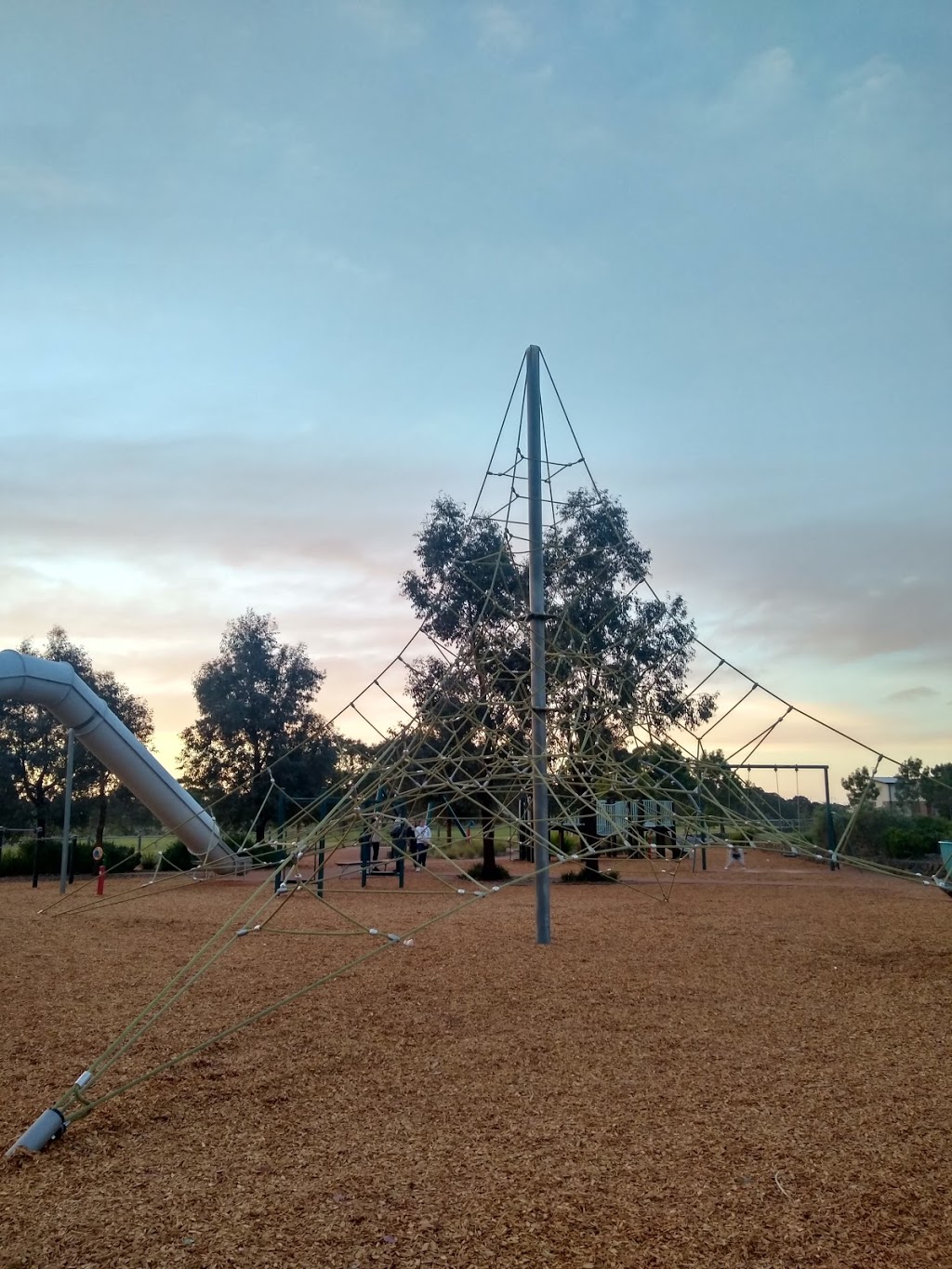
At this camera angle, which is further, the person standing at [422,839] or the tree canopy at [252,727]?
the tree canopy at [252,727]

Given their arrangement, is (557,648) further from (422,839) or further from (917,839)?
(917,839)

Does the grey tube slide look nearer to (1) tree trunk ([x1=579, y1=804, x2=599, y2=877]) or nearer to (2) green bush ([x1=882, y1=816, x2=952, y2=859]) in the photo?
(1) tree trunk ([x1=579, y1=804, x2=599, y2=877])

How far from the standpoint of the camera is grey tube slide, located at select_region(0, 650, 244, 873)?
13328 mm

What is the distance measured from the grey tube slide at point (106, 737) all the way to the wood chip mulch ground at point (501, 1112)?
5154 mm

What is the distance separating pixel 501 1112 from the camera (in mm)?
4602

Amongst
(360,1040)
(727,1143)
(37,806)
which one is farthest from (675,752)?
(37,806)

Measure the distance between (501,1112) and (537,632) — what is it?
5470 mm

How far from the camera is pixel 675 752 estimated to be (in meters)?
8.48

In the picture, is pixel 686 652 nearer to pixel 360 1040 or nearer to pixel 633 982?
pixel 633 982

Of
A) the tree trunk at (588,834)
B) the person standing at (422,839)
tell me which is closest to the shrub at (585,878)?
the tree trunk at (588,834)

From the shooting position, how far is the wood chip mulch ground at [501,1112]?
330 cm

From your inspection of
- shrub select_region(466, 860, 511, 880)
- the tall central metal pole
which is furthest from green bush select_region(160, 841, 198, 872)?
the tall central metal pole

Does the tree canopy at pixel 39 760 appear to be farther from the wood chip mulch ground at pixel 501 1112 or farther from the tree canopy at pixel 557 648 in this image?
the wood chip mulch ground at pixel 501 1112

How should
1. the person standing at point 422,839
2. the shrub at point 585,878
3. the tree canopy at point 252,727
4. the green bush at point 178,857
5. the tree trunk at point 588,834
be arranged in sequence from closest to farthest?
the tree trunk at point 588,834
the person standing at point 422,839
the shrub at point 585,878
the green bush at point 178,857
the tree canopy at point 252,727
